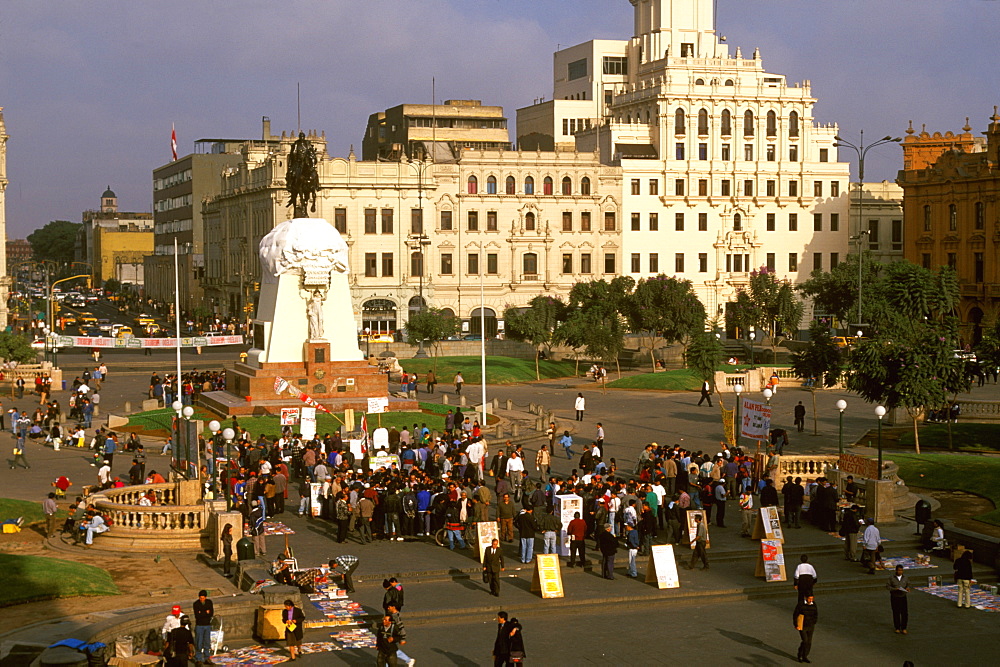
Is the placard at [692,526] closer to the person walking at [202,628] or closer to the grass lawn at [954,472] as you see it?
the grass lawn at [954,472]

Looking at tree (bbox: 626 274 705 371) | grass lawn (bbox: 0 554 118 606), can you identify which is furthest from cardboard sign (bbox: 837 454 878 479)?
tree (bbox: 626 274 705 371)

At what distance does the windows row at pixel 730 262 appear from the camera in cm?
10012

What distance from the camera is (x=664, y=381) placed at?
6519 centimetres

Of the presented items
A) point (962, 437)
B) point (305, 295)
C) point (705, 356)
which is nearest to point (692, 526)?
point (962, 437)

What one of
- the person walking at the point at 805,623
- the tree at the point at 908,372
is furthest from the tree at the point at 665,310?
the person walking at the point at 805,623

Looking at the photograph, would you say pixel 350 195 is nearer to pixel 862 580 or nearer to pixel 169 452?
pixel 169 452

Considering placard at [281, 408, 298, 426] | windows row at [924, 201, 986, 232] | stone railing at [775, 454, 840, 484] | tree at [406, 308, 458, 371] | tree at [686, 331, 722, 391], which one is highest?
windows row at [924, 201, 986, 232]

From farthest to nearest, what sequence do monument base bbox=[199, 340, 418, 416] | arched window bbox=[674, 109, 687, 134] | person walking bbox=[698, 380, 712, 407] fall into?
1. arched window bbox=[674, 109, 687, 134]
2. person walking bbox=[698, 380, 712, 407]
3. monument base bbox=[199, 340, 418, 416]

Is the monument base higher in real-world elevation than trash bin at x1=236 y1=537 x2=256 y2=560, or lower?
higher

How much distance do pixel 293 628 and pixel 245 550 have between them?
5.99 m

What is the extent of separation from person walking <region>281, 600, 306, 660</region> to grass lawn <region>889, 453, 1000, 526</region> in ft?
67.3

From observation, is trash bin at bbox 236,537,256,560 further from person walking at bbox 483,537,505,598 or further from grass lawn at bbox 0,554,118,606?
person walking at bbox 483,537,505,598

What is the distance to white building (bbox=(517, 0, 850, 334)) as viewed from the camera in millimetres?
99688

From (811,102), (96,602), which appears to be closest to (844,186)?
(811,102)
